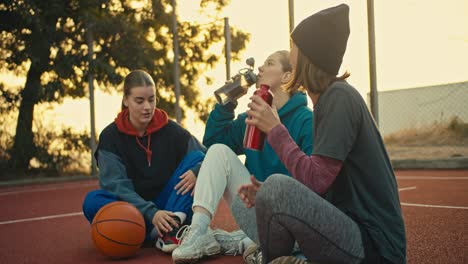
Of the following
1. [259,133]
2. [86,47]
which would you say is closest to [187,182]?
[259,133]

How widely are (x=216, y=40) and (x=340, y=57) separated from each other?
14033 millimetres

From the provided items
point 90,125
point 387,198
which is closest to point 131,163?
point 387,198

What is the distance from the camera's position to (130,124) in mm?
4688

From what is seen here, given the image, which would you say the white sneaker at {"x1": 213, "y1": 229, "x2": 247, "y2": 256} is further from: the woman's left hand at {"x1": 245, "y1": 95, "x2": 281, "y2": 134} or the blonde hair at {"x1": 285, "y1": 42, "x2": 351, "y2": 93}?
the blonde hair at {"x1": 285, "y1": 42, "x2": 351, "y2": 93}

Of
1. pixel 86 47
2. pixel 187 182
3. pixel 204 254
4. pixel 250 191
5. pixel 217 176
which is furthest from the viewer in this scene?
pixel 86 47

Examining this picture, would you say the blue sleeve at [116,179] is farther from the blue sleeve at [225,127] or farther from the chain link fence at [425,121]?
the chain link fence at [425,121]

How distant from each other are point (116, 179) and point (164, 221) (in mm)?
530

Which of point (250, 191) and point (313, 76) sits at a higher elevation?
point (313, 76)

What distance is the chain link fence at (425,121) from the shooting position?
13383 mm

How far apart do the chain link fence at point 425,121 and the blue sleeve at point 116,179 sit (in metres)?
9.42

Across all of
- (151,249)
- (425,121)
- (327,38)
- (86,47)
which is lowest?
(151,249)

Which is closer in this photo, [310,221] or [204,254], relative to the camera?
[310,221]

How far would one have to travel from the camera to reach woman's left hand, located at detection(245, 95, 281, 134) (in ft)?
8.68

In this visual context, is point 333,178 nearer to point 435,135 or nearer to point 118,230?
point 118,230
